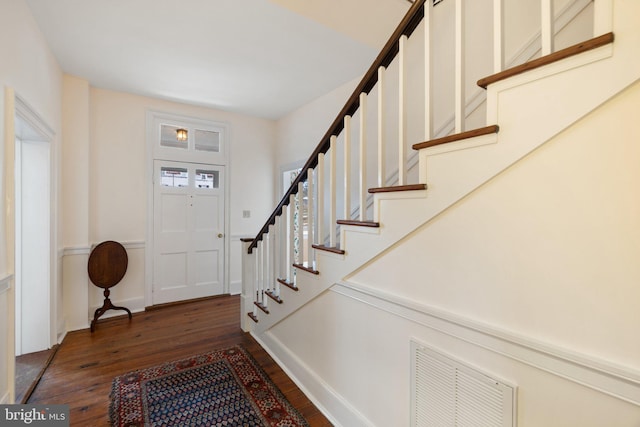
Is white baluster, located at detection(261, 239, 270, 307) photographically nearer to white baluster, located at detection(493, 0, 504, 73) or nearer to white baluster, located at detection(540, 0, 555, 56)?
white baluster, located at detection(493, 0, 504, 73)

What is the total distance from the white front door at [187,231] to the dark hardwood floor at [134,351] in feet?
1.11

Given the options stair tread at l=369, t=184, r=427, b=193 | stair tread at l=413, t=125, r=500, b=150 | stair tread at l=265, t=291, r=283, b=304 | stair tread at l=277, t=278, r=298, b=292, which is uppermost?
stair tread at l=413, t=125, r=500, b=150

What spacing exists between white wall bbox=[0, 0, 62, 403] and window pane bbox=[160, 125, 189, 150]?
150 centimetres

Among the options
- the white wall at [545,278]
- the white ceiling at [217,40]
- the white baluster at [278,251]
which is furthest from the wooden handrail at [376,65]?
the white ceiling at [217,40]

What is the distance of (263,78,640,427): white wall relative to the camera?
2.47ft

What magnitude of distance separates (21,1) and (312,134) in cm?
267

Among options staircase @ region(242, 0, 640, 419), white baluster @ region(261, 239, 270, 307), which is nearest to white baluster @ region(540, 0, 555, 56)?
staircase @ region(242, 0, 640, 419)

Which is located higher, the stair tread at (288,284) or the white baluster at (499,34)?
the white baluster at (499,34)

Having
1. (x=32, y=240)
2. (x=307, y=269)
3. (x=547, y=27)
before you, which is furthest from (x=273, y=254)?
(x=547, y=27)

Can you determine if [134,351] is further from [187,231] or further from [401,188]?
[401,188]

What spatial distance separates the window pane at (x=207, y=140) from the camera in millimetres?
4066

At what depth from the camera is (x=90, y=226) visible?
10.8ft

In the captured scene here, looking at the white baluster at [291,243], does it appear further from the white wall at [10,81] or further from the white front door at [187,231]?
the white front door at [187,231]

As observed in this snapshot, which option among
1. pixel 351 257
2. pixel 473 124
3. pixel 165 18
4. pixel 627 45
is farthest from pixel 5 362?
pixel 473 124
